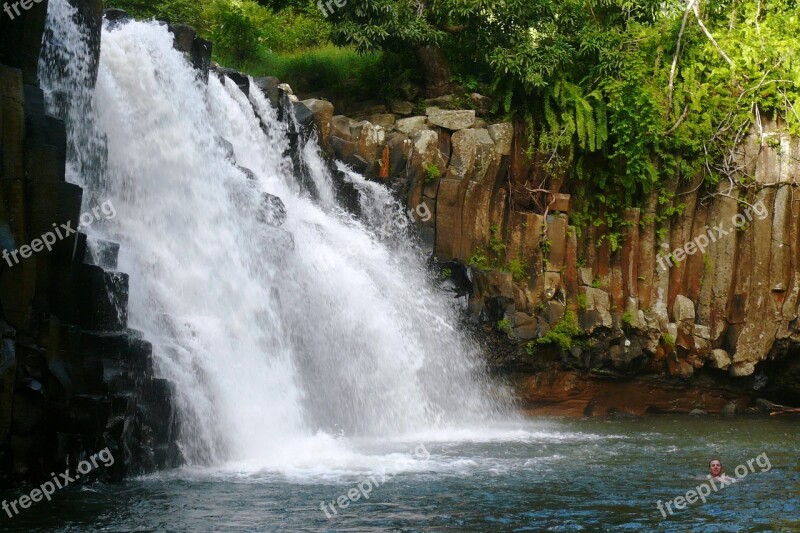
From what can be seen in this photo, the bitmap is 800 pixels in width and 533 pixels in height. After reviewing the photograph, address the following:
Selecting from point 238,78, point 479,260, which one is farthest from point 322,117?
point 479,260

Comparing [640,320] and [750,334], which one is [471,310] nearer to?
[640,320]

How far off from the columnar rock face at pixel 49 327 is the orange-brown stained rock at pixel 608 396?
11.0 meters

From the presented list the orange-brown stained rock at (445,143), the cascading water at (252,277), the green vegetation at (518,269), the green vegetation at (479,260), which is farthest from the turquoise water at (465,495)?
the orange-brown stained rock at (445,143)

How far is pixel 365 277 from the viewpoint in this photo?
19078mm

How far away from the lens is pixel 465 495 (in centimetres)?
1144

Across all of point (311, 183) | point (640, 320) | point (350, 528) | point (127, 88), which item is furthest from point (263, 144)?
point (350, 528)

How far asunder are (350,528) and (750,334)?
1577 centimetres

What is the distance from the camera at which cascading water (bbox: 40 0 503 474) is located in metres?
14.7

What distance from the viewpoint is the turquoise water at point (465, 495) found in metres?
9.97

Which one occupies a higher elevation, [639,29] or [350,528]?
[639,29]

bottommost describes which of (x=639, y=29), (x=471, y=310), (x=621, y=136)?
(x=471, y=310)

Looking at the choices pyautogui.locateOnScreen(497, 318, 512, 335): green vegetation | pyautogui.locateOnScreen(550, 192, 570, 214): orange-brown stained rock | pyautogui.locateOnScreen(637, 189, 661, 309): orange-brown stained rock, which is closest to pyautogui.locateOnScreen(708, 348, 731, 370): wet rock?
pyautogui.locateOnScreen(637, 189, 661, 309): orange-brown stained rock

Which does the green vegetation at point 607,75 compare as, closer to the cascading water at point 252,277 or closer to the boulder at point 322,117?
the boulder at point 322,117

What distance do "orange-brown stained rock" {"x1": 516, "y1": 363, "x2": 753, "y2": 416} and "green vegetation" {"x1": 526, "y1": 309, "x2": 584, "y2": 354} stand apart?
0.87 m
